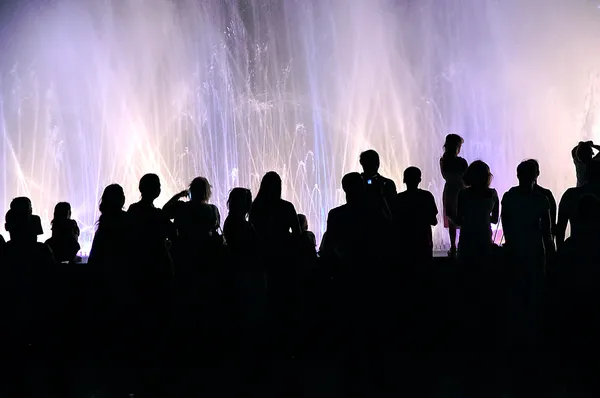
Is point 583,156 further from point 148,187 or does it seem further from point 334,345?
point 148,187

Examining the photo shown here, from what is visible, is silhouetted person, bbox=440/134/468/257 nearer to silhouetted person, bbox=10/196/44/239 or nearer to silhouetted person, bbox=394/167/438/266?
silhouetted person, bbox=394/167/438/266

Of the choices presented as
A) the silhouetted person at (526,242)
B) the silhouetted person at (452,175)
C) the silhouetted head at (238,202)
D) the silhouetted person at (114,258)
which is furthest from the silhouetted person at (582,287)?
the silhouetted person at (114,258)

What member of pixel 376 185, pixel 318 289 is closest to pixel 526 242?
pixel 376 185

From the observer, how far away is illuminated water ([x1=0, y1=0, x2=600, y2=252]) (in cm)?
1605

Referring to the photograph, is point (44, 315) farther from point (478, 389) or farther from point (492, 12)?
point (492, 12)

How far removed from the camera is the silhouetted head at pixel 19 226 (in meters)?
6.27

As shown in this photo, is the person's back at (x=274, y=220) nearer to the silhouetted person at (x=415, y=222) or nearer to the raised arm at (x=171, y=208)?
the raised arm at (x=171, y=208)

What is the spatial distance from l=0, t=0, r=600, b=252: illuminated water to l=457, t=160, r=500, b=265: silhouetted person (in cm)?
940

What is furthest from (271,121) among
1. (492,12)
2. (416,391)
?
(416,391)

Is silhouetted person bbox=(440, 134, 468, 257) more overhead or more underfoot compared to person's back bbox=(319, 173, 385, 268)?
more overhead

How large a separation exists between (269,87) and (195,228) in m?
12.6

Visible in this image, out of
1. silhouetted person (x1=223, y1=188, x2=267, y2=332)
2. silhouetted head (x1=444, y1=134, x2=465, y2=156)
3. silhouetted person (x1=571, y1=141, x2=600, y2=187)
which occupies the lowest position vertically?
silhouetted person (x1=223, y1=188, x2=267, y2=332)

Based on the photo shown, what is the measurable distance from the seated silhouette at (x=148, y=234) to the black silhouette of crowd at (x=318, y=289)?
1 centimetres

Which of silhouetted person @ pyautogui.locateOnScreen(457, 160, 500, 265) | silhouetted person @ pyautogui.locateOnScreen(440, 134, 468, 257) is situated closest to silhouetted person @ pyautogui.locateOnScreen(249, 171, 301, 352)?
silhouetted person @ pyautogui.locateOnScreen(457, 160, 500, 265)
